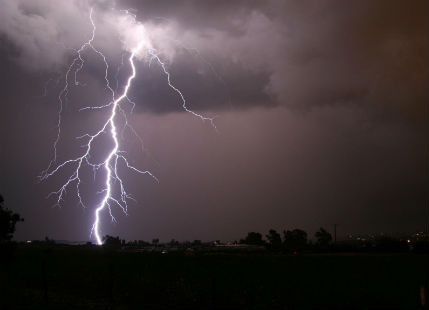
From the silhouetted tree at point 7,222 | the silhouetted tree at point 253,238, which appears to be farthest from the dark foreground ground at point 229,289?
the silhouetted tree at point 253,238

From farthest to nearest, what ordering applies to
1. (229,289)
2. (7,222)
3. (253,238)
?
(253,238) → (7,222) → (229,289)

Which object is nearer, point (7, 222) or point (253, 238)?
point (7, 222)

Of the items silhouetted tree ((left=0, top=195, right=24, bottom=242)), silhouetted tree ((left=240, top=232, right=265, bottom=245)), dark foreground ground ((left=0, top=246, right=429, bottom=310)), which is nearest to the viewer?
dark foreground ground ((left=0, top=246, right=429, bottom=310))

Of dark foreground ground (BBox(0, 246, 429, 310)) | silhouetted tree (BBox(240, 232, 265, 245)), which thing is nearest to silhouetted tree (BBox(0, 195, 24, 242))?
dark foreground ground (BBox(0, 246, 429, 310))

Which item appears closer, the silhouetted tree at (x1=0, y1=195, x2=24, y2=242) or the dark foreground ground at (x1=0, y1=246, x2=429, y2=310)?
the dark foreground ground at (x1=0, y1=246, x2=429, y2=310)

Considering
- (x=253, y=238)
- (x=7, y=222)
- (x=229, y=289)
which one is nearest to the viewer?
(x=229, y=289)

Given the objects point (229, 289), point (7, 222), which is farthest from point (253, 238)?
point (229, 289)

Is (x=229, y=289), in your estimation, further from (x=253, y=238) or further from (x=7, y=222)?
(x=253, y=238)

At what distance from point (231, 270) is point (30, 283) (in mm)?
9376

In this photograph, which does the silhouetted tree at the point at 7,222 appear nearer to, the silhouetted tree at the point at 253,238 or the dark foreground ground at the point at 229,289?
the dark foreground ground at the point at 229,289

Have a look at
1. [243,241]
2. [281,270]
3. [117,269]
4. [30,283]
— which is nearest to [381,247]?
[281,270]

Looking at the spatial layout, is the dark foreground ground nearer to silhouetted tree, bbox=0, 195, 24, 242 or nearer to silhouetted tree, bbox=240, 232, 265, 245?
silhouetted tree, bbox=0, 195, 24, 242

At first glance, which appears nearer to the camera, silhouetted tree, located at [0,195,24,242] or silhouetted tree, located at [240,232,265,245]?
silhouetted tree, located at [0,195,24,242]

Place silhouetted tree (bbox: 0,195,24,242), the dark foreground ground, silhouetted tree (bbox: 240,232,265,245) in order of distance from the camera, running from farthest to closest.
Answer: silhouetted tree (bbox: 240,232,265,245) → silhouetted tree (bbox: 0,195,24,242) → the dark foreground ground
